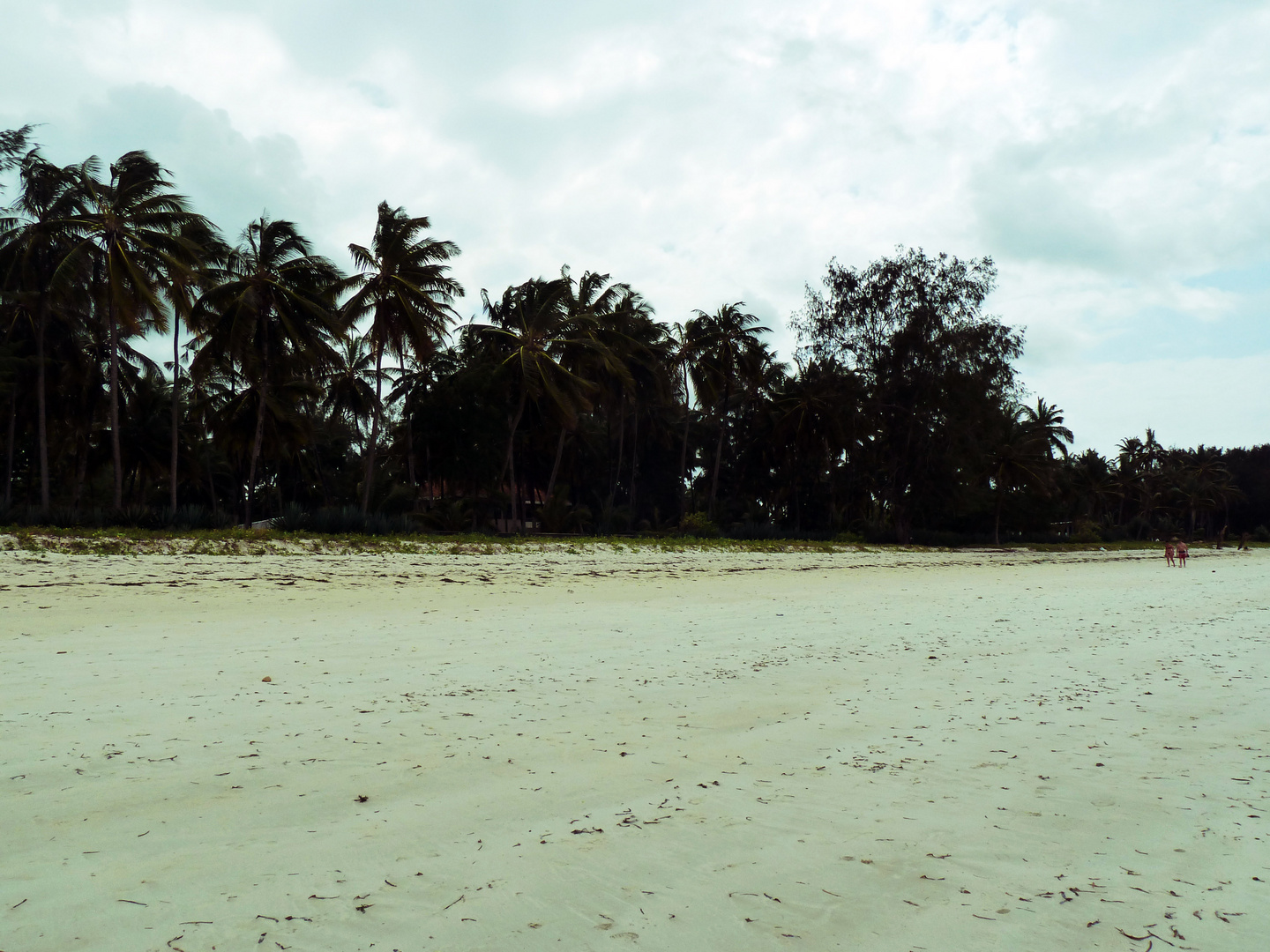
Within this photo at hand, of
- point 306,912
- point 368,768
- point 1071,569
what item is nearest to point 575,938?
point 306,912

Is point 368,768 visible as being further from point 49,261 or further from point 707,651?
point 49,261

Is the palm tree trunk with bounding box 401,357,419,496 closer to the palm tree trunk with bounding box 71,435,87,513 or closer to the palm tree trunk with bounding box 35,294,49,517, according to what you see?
the palm tree trunk with bounding box 71,435,87,513

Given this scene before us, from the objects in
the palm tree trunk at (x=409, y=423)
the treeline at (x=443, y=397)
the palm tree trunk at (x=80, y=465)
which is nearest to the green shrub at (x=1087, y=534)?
the treeline at (x=443, y=397)

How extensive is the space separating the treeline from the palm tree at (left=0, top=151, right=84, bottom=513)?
75 mm

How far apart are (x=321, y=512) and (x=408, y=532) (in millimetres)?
2079

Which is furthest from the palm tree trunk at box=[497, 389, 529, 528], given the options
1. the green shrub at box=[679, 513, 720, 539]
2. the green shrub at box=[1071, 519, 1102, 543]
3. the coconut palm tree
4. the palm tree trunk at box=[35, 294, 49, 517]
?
the green shrub at box=[1071, 519, 1102, 543]

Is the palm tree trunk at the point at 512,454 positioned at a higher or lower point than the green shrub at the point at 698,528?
higher

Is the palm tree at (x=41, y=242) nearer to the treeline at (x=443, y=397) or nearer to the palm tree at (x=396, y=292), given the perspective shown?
the treeline at (x=443, y=397)

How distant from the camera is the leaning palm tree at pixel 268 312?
76.6 ft

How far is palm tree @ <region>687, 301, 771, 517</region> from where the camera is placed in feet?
121

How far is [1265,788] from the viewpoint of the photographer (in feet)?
10.3

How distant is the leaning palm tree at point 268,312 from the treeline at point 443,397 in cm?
8

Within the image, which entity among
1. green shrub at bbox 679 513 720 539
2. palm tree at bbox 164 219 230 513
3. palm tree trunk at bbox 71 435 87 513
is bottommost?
green shrub at bbox 679 513 720 539

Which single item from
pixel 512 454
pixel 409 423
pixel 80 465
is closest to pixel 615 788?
pixel 512 454
